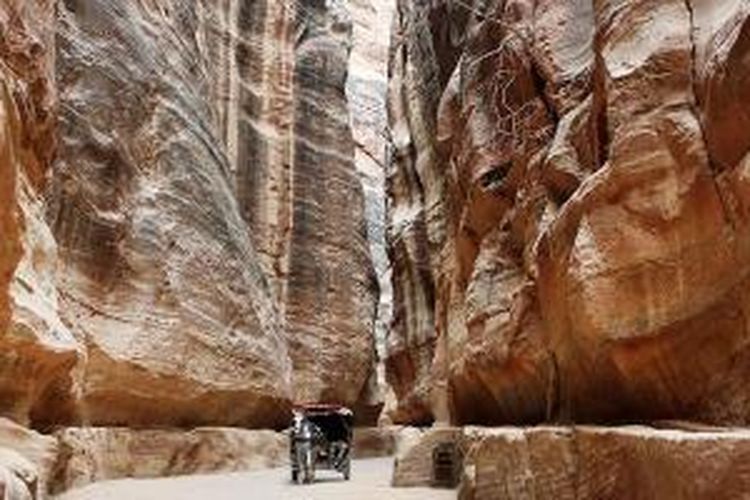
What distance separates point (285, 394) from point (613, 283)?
14322mm

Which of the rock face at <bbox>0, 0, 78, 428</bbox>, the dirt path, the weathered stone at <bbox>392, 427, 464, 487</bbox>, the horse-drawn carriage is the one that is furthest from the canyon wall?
the weathered stone at <bbox>392, 427, 464, 487</bbox>

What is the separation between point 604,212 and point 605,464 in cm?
176

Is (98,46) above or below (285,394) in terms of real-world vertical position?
above

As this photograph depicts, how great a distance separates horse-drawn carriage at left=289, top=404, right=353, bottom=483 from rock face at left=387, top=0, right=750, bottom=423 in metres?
2.62

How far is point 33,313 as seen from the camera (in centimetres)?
898

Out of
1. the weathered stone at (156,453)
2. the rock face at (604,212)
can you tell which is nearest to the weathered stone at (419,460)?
the rock face at (604,212)

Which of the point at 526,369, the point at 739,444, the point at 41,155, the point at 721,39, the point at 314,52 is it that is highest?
the point at 314,52

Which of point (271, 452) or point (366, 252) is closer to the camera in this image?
point (271, 452)

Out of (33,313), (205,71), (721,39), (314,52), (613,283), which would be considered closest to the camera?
(721,39)

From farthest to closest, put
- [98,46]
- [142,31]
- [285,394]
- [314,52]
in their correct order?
[314,52] → [285,394] → [142,31] → [98,46]

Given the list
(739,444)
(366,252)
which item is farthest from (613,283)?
(366,252)

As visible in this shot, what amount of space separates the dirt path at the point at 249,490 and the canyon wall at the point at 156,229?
1.17m

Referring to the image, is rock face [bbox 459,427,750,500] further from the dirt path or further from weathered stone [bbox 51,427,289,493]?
weathered stone [bbox 51,427,289,493]

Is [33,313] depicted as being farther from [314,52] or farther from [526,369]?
[314,52]
